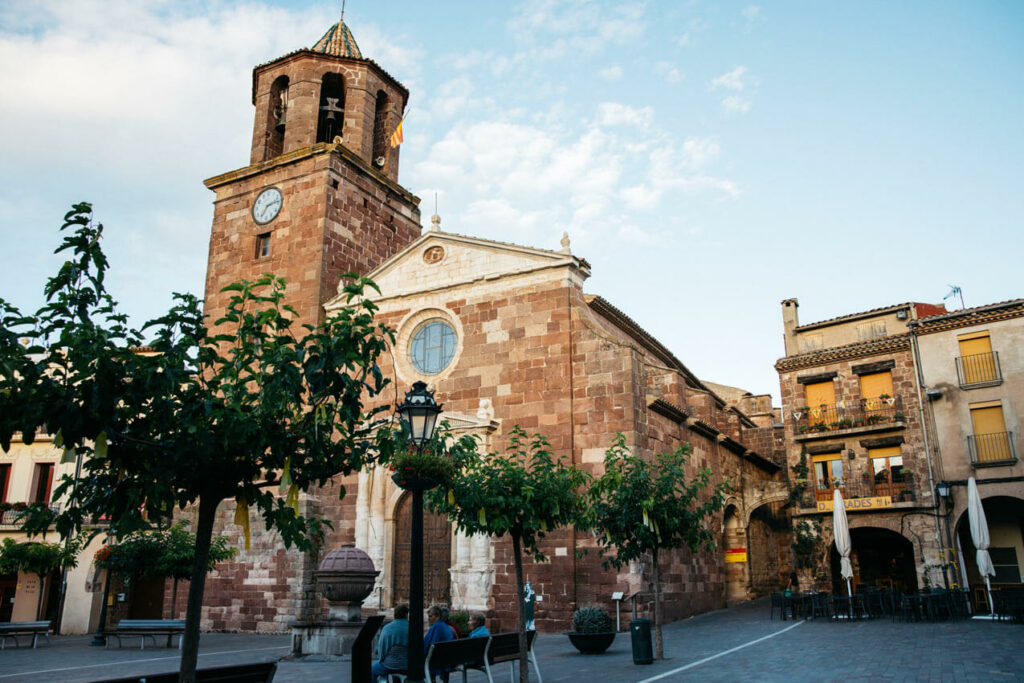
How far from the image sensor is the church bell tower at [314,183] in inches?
920

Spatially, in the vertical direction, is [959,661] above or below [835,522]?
below

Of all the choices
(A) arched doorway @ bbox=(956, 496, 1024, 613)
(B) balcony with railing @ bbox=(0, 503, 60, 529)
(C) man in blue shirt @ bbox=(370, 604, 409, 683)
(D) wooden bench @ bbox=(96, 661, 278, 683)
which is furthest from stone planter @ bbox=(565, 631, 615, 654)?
(B) balcony with railing @ bbox=(0, 503, 60, 529)

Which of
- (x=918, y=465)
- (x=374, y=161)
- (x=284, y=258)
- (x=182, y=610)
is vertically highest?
(x=374, y=161)

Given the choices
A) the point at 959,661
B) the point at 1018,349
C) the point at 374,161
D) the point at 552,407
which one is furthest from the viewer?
the point at 374,161

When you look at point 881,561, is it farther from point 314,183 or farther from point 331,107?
point 331,107

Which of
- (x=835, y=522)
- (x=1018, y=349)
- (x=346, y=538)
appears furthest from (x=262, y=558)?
(x=1018, y=349)

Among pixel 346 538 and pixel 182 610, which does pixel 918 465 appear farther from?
pixel 182 610

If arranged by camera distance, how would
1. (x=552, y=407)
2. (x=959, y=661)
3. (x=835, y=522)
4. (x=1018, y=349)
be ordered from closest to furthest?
(x=959, y=661), (x=552, y=407), (x=835, y=522), (x=1018, y=349)

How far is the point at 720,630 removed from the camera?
55.1 ft

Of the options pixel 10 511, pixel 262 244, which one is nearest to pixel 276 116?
pixel 262 244

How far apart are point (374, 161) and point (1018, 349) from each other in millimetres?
20287

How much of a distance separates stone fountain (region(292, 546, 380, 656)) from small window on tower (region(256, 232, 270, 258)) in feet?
44.3

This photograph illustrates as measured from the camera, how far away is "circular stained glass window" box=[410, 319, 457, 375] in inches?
819

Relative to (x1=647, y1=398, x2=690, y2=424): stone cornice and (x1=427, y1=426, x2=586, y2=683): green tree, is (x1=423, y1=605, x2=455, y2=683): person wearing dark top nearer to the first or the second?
(x1=427, y1=426, x2=586, y2=683): green tree
